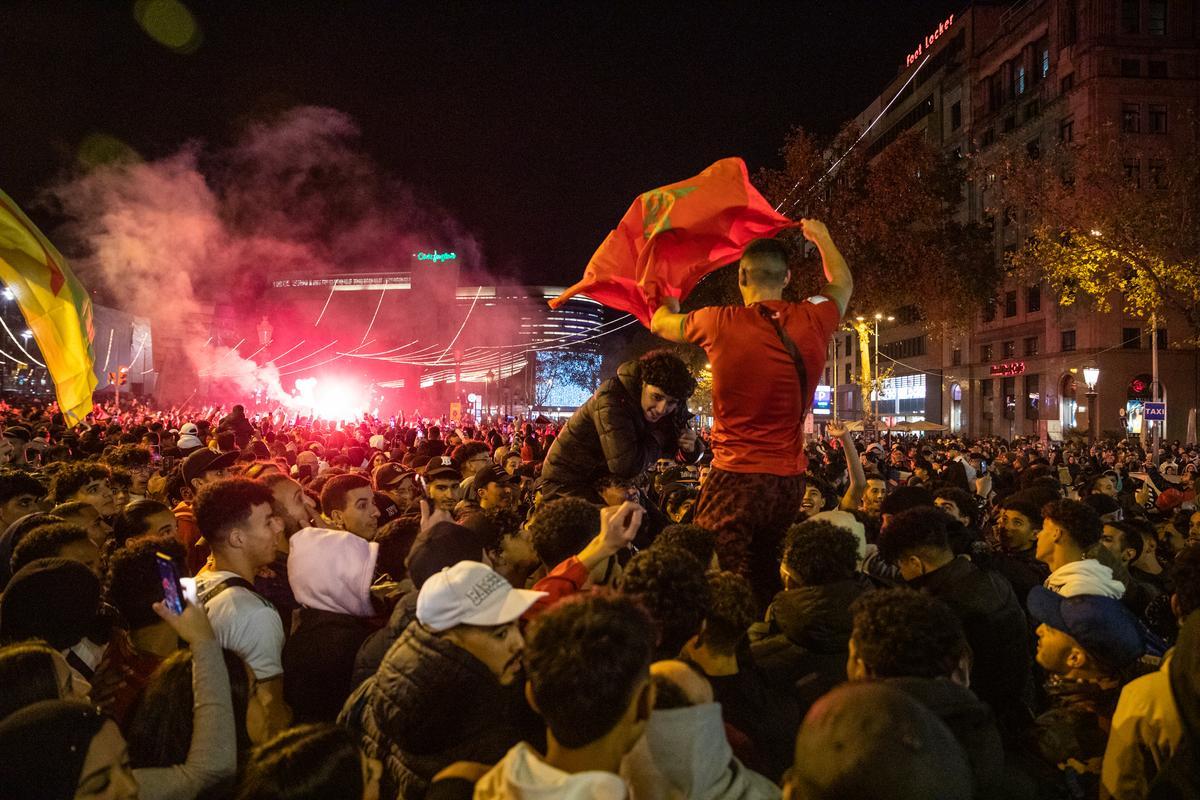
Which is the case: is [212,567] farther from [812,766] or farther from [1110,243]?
[1110,243]

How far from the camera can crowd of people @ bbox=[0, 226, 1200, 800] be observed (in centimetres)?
183

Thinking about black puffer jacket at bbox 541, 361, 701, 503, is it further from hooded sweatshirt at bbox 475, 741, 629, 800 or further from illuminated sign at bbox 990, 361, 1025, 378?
illuminated sign at bbox 990, 361, 1025, 378

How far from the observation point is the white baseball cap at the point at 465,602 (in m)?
2.60

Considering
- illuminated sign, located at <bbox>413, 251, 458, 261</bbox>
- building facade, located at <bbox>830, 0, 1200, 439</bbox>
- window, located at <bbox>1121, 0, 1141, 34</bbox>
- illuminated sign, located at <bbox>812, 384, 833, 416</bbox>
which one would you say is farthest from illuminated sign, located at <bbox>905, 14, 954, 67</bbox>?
illuminated sign, located at <bbox>413, 251, 458, 261</bbox>

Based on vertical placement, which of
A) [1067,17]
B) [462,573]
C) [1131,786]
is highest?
[1067,17]

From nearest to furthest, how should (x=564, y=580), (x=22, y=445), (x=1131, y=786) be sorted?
1. (x=1131, y=786)
2. (x=564, y=580)
3. (x=22, y=445)

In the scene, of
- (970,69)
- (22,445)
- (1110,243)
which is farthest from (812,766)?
(970,69)

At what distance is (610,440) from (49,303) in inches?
286

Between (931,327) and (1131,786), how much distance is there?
85.0 ft

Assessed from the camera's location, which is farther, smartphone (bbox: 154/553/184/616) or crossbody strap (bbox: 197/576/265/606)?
crossbody strap (bbox: 197/576/265/606)

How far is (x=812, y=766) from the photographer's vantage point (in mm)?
1681

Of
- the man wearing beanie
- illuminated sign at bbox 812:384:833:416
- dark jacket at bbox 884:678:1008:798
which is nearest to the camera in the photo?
dark jacket at bbox 884:678:1008:798

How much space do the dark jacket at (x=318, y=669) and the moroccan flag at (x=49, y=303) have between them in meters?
6.74

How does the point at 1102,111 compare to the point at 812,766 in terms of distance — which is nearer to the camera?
the point at 812,766
